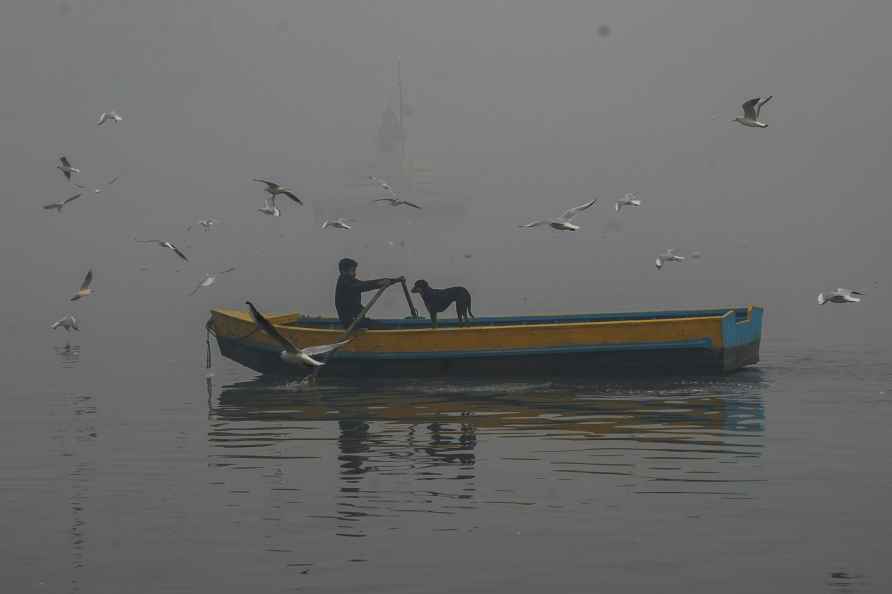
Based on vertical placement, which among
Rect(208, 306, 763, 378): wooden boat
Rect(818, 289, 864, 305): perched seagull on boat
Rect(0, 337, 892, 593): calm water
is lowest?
Rect(0, 337, 892, 593): calm water

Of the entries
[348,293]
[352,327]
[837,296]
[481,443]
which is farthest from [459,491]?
[348,293]

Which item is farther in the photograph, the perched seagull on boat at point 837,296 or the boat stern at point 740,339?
the boat stern at point 740,339

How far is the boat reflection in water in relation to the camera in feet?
50.7

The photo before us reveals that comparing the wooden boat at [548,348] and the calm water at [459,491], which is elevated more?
the wooden boat at [548,348]

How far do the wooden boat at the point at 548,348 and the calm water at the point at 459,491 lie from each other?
741 mm

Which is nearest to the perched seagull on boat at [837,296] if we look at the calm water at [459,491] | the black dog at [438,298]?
the calm water at [459,491]

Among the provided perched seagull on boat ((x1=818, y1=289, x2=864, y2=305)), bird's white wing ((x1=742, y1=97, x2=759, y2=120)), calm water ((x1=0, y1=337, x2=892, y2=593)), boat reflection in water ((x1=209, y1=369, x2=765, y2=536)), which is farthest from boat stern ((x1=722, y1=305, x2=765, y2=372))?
bird's white wing ((x1=742, y1=97, x2=759, y2=120))

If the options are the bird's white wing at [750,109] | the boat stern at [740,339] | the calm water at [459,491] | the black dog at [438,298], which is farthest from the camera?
the black dog at [438,298]

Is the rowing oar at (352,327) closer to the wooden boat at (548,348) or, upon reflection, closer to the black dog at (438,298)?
the wooden boat at (548,348)

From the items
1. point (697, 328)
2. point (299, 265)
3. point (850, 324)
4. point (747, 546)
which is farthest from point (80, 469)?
point (299, 265)

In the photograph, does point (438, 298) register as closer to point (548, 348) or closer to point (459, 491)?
point (548, 348)

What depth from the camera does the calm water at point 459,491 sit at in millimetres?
12258

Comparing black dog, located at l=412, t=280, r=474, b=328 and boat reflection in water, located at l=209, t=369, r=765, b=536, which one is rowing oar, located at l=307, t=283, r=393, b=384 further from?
black dog, located at l=412, t=280, r=474, b=328

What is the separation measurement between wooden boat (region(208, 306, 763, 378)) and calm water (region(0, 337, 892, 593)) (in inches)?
29.2
